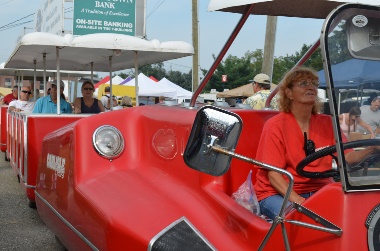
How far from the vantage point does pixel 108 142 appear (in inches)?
130

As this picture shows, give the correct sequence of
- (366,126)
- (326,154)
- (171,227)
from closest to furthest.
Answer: (366,126) < (326,154) < (171,227)

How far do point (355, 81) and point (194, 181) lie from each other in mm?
967

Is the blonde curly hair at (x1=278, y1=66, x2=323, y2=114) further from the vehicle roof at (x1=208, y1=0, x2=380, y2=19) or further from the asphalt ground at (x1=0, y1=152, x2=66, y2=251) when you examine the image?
the asphalt ground at (x1=0, y1=152, x2=66, y2=251)

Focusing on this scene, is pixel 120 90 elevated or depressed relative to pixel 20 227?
elevated

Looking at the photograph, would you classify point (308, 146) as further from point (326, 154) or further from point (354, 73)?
point (354, 73)

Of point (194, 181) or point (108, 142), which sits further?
point (108, 142)

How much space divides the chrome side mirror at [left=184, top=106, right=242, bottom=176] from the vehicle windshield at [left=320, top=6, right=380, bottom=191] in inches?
14.0

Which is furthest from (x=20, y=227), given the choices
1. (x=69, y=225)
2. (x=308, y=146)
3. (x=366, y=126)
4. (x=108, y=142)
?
(x=366, y=126)

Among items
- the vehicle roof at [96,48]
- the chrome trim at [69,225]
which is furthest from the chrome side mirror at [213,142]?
the vehicle roof at [96,48]

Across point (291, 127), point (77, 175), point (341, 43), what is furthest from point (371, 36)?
point (77, 175)

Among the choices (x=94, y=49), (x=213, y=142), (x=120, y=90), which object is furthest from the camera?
(x=120, y=90)

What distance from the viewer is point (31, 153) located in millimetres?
6699

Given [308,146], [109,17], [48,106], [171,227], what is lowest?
[171,227]

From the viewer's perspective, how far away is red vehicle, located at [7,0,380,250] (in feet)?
6.50
